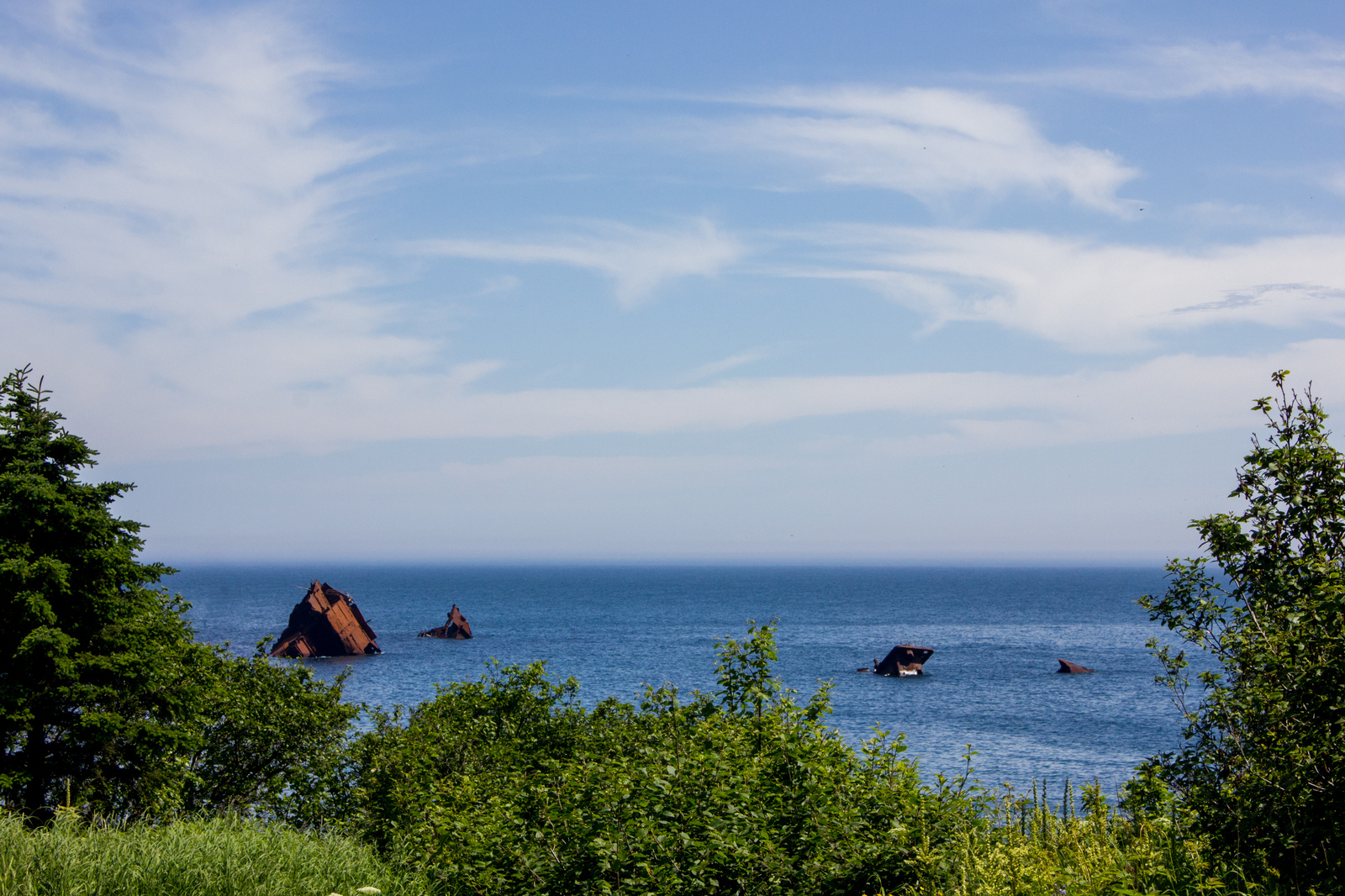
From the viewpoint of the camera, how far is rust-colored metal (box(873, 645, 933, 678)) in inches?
3642

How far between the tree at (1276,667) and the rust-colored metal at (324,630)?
390ft

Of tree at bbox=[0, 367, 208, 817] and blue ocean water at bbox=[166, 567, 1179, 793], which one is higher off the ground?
tree at bbox=[0, 367, 208, 817]

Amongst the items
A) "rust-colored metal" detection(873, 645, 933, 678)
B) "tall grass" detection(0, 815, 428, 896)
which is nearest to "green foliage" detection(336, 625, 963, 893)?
"tall grass" detection(0, 815, 428, 896)

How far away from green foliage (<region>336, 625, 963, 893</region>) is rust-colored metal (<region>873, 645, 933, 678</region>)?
83.8 metres

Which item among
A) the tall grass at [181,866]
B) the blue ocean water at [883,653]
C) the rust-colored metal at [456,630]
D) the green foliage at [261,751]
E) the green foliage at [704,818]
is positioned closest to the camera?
the green foliage at [704,818]

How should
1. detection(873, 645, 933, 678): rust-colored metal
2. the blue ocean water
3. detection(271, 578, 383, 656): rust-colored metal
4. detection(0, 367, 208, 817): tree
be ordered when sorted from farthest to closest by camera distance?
detection(271, 578, 383, 656): rust-colored metal < detection(873, 645, 933, 678): rust-colored metal < the blue ocean water < detection(0, 367, 208, 817): tree

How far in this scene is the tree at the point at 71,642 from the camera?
18562 millimetres

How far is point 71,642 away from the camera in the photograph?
1856 cm

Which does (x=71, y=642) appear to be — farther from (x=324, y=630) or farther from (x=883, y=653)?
(x=883, y=653)

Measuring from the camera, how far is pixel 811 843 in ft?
28.1

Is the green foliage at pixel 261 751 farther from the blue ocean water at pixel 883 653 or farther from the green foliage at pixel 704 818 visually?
the green foliage at pixel 704 818

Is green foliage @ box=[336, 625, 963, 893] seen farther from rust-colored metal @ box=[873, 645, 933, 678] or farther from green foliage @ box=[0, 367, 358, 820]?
rust-colored metal @ box=[873, 645, 933, 678]

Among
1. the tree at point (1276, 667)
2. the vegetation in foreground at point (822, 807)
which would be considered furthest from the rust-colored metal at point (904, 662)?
the tree at point (1276, 667)

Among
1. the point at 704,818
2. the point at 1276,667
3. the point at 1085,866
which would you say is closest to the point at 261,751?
the point at 704,818
